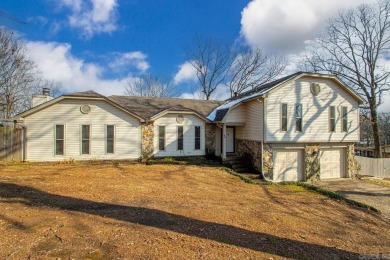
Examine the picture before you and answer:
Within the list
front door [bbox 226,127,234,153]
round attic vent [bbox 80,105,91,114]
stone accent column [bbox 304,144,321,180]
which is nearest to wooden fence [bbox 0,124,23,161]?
round attic vent [bbox 80,105,91,114]

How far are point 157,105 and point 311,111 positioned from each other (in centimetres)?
1090

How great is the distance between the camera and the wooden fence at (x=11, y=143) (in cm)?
1323

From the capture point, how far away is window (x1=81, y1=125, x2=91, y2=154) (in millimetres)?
14250

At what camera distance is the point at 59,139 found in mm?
13867

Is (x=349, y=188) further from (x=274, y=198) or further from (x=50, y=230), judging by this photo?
(x=50, y=230)

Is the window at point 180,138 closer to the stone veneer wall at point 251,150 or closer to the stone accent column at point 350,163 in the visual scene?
the stone veneer wall at point 251,150

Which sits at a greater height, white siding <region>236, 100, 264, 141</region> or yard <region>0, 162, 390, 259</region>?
white siding <region>236, 100, 264, 141</region>

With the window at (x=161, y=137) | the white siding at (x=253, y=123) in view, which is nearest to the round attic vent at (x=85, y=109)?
the window at (x=161, y=137)

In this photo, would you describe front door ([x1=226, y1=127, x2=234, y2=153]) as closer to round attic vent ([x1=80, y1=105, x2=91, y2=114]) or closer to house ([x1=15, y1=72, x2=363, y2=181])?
house ([x1=15, y1=72, x2=363, y2=181])

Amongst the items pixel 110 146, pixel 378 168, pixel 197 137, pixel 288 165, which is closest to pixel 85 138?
pixel 110 146

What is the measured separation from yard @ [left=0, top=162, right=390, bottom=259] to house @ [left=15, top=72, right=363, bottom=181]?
4620mm

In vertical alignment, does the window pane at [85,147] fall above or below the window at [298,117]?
below

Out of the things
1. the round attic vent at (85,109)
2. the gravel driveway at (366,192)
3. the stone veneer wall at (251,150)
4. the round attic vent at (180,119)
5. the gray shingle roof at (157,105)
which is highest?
the gray shingle roof at (157,105)

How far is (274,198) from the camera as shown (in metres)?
8.98
